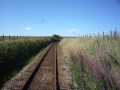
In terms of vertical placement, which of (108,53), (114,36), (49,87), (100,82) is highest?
(114,36)

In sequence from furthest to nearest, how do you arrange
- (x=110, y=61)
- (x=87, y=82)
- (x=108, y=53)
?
(x=108, y=53), (x=110, y=61), (x=87, y=82)

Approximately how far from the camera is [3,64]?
47.8 feet

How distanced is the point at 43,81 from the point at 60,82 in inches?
36.4

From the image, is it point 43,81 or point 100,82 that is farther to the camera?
point 43,81

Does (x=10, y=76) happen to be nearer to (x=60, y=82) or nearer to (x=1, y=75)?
(x=1, y=75)

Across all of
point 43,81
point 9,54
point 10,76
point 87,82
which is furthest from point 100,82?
point 9,54

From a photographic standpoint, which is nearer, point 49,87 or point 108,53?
point 49,87

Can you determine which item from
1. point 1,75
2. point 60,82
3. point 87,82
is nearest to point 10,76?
point 1,75

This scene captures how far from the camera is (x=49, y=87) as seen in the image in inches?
395

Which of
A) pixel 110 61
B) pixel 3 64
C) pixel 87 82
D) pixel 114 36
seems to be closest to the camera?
pixel 87 82

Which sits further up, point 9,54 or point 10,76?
point 9,54

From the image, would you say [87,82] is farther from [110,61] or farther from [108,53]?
[108,53]

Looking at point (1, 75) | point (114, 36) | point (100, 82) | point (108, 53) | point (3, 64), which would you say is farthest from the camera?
point (114, 36)

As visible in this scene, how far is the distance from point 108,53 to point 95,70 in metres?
3.56
